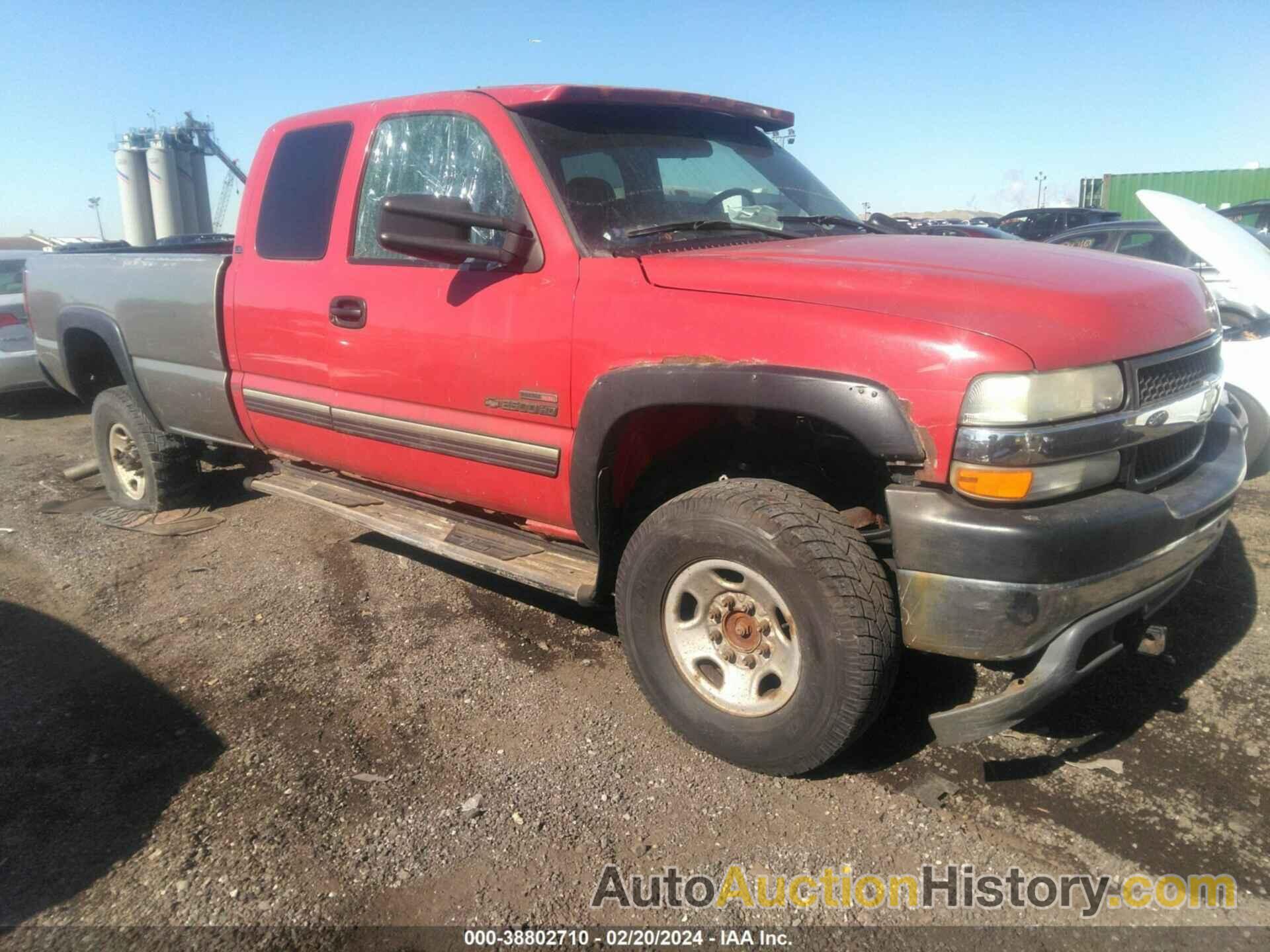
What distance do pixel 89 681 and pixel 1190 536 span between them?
12.5ft

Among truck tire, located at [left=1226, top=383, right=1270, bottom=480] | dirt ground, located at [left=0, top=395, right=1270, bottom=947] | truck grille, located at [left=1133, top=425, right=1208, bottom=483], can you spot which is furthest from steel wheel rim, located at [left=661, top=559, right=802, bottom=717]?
truck tire, located at [left=1226, top=383, right=1270, bottom=480]

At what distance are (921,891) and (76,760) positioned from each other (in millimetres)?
2602

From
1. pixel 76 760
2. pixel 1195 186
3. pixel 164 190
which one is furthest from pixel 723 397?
Result: pixel 1195 186

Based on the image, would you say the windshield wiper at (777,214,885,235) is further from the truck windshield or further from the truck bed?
the truck bed

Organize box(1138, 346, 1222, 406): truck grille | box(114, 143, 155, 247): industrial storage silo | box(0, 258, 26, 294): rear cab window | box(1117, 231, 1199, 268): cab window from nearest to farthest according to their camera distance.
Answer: box(1138, 346, 1222, 406): truck grille → box(1117, 231, 1199, 268): cab window → box(0, 258, 26, 294): rear cab window → box(114, 143, 155, 247): industrial storage silo

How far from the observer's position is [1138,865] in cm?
235

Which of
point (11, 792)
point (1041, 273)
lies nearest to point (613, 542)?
point (1041, 273)

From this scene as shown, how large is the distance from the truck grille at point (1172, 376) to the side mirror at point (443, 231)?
190 centimetres

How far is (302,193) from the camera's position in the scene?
13.2 ft

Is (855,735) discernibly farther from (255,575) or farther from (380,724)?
(255,575)

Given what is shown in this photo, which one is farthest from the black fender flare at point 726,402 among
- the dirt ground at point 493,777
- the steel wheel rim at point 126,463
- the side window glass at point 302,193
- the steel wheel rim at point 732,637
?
the steel wheel rim at point 126,463

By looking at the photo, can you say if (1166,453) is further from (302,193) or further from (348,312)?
(302,193)

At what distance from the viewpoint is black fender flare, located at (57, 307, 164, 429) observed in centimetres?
496

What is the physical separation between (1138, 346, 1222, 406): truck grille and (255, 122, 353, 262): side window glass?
3097 millimetres
